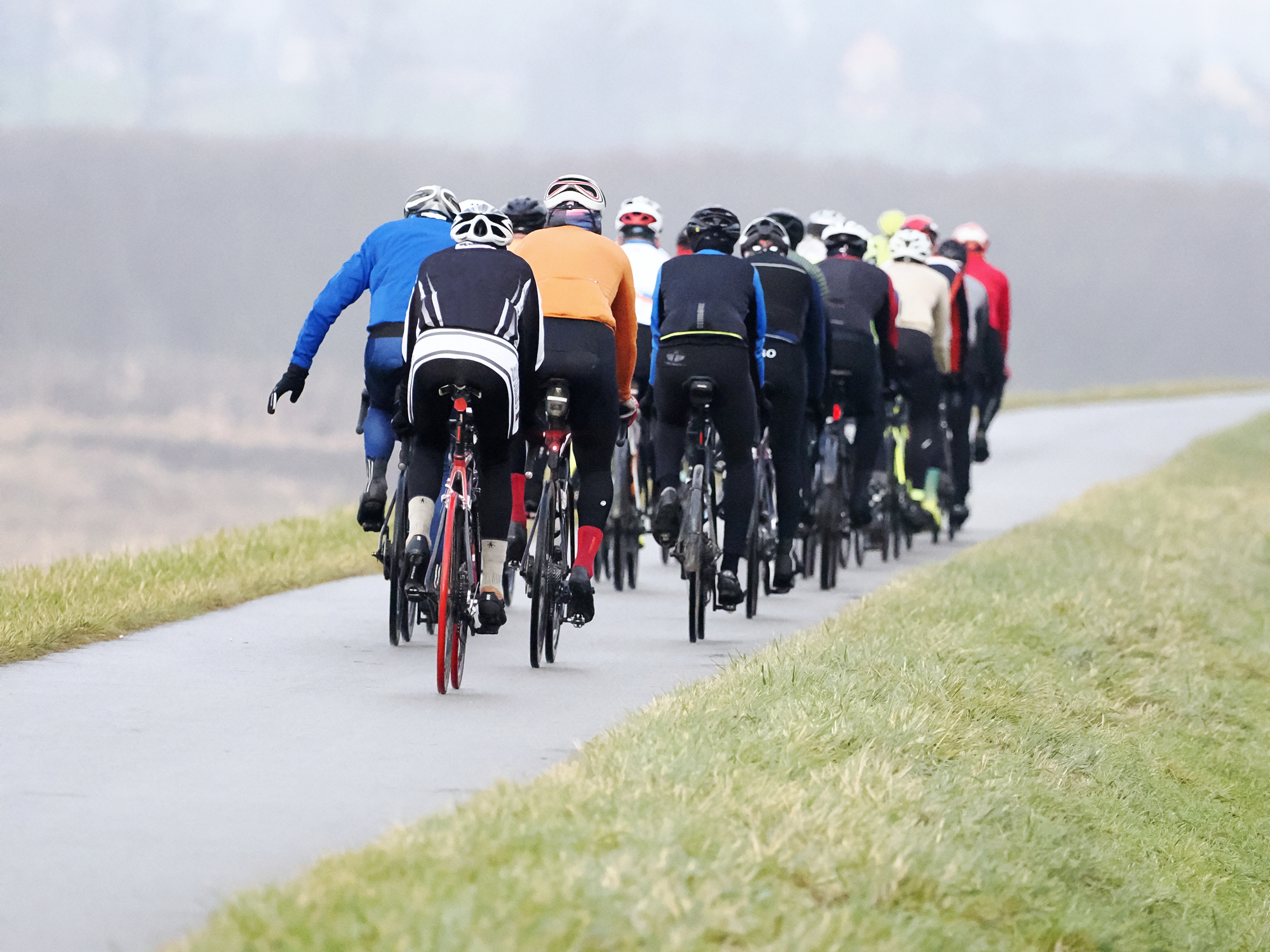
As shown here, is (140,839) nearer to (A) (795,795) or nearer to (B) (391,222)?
(A) (795,795)

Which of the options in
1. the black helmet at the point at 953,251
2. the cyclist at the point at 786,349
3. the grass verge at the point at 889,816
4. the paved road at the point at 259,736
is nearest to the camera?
the grass verge at the point at 889,816

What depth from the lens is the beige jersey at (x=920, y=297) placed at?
50.8ft

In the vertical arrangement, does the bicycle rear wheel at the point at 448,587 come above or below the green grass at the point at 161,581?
above

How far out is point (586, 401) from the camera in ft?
30.6

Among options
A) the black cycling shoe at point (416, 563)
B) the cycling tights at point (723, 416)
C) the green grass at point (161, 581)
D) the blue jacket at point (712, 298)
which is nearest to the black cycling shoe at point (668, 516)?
the cycling tights at point (723, 416)

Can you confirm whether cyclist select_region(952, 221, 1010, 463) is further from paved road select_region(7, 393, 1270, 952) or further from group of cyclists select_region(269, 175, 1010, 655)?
paved road select_region(7, 393, 1270, 952)

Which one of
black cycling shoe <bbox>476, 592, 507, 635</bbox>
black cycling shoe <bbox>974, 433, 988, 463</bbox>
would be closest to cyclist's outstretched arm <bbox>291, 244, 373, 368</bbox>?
black cycling shoe <bbox>476, 592, 507, 635</bbox>

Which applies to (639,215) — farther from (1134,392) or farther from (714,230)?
(1134,392)

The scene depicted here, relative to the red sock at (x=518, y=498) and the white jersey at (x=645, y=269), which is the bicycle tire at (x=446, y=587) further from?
the white jersey at (x=645, y=269)

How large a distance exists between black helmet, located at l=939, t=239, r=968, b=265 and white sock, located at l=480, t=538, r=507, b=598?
27.2ft

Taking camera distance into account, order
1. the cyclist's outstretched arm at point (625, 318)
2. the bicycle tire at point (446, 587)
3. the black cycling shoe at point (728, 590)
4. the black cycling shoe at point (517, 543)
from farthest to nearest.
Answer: the black cycling shoe at point (728, 590), the cyclist's outstretched arm at point (625, 318), the black cycling shoe at point (517, 543), the bicycle tire at point (446, 587)

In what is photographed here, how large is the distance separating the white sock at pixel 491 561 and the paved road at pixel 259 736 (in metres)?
0.45

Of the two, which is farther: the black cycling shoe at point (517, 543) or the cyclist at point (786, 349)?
the cyclist at point (786, 349)

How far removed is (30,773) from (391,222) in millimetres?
4043
